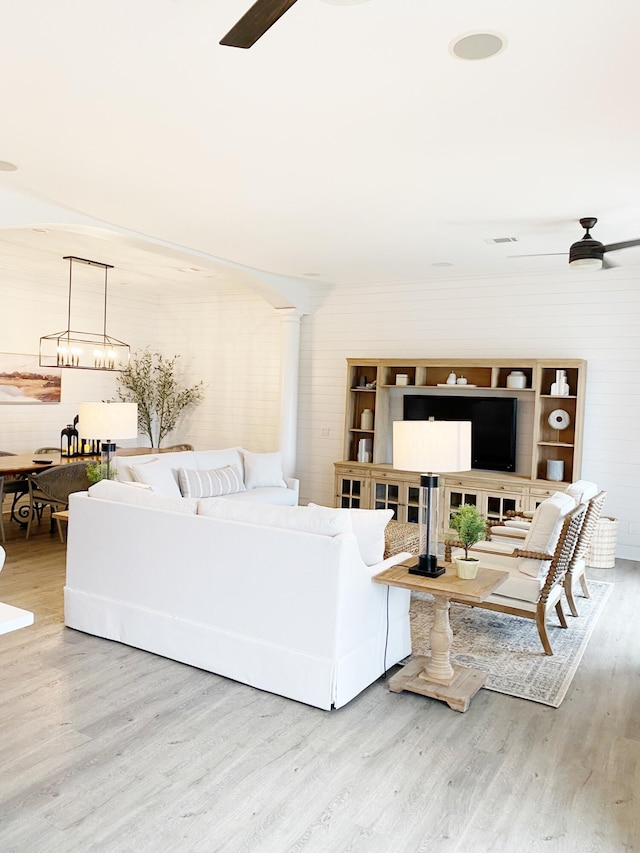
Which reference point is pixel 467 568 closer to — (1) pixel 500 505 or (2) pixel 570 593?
(2) pixel 570 593

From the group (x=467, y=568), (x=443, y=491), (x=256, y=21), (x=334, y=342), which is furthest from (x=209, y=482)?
(x=256, y=21)

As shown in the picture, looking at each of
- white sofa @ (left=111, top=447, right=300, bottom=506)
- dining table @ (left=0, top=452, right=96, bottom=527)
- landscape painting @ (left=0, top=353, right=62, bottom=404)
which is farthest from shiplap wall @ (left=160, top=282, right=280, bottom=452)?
dining table @ (left=0, top=452, right=96, bottom=527)

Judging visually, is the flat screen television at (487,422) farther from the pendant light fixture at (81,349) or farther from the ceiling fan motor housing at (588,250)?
the pendant light fixture at (81,349)

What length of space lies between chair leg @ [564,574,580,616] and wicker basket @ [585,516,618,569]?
5.43 ft

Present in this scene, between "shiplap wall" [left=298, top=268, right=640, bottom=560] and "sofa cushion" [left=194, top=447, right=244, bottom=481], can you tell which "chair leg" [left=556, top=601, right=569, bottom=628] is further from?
"sofa cushion" [left=194, top=447, right=244, bottom=481]

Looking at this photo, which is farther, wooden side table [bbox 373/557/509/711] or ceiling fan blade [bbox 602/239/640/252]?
ceiling fan blade [bbox 602/239/640/252]

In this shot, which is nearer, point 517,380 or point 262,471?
point 517,380

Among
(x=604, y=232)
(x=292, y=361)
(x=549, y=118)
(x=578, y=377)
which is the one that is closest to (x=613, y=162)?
(x=549, y=118)

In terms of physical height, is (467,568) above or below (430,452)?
below

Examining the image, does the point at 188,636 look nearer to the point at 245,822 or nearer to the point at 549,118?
the point at 245,822

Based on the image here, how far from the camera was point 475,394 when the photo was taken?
730 cm

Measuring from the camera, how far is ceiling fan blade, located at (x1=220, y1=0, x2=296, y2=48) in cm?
169

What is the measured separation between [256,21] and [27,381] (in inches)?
282

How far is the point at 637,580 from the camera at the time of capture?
5754 millimetres
